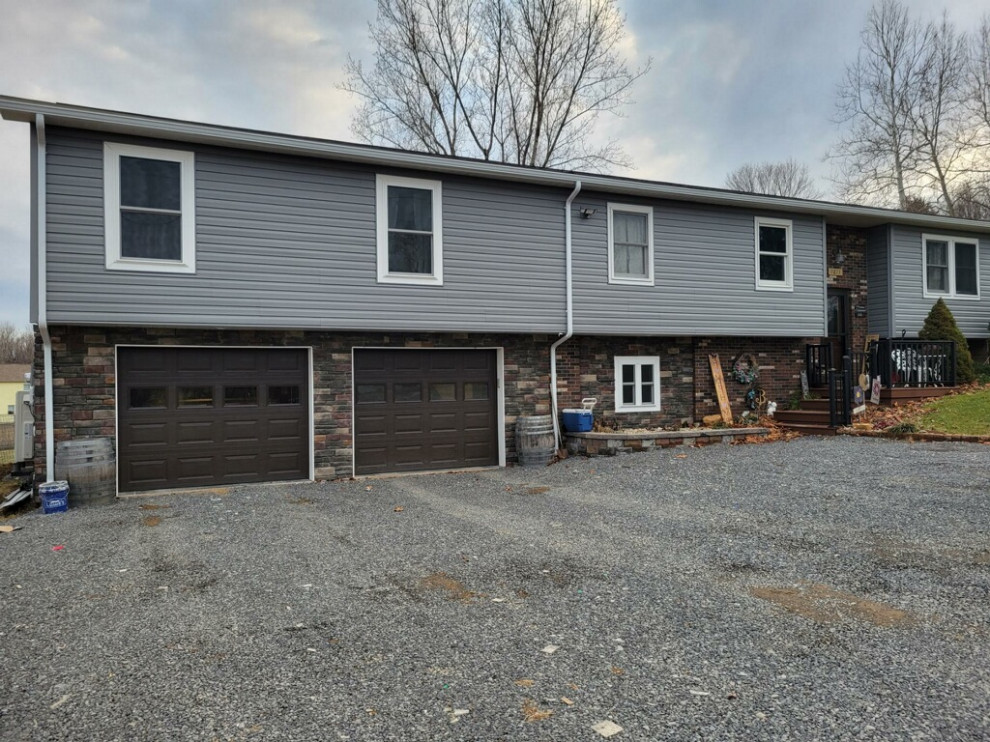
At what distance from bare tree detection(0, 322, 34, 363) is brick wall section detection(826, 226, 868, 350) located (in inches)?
2140

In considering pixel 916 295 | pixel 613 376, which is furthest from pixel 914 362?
pixel 613 376

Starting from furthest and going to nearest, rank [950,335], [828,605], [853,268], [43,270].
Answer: [853,268] < [950,335] < [43,270] < [828,605]

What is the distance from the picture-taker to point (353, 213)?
9.17 m

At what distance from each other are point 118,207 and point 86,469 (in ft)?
10.8

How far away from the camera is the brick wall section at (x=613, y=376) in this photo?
11.0 m

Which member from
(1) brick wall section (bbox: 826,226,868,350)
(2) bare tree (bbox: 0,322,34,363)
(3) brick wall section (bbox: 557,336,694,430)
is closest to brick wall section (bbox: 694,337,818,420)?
(3) brick wall section (bbox: 557,336,694,430)

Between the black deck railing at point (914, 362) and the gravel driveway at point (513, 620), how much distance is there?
590cm

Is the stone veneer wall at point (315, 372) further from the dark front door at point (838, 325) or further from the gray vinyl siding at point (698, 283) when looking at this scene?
the dark front door at point (838, 325)

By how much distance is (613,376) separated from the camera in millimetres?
11445

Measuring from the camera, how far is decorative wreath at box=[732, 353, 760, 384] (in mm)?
12320

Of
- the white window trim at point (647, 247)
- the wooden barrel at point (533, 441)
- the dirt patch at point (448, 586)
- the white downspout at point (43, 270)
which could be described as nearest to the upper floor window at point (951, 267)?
the white window trim at point (647, 247)

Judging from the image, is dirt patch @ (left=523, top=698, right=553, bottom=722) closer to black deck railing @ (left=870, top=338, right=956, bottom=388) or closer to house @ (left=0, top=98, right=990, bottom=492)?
house @ (left=0, top=98, right=990, bottom=492)

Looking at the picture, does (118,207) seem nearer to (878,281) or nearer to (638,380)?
(638,380)

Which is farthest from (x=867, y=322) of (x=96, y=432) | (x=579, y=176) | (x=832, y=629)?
(x=96, y=432)
